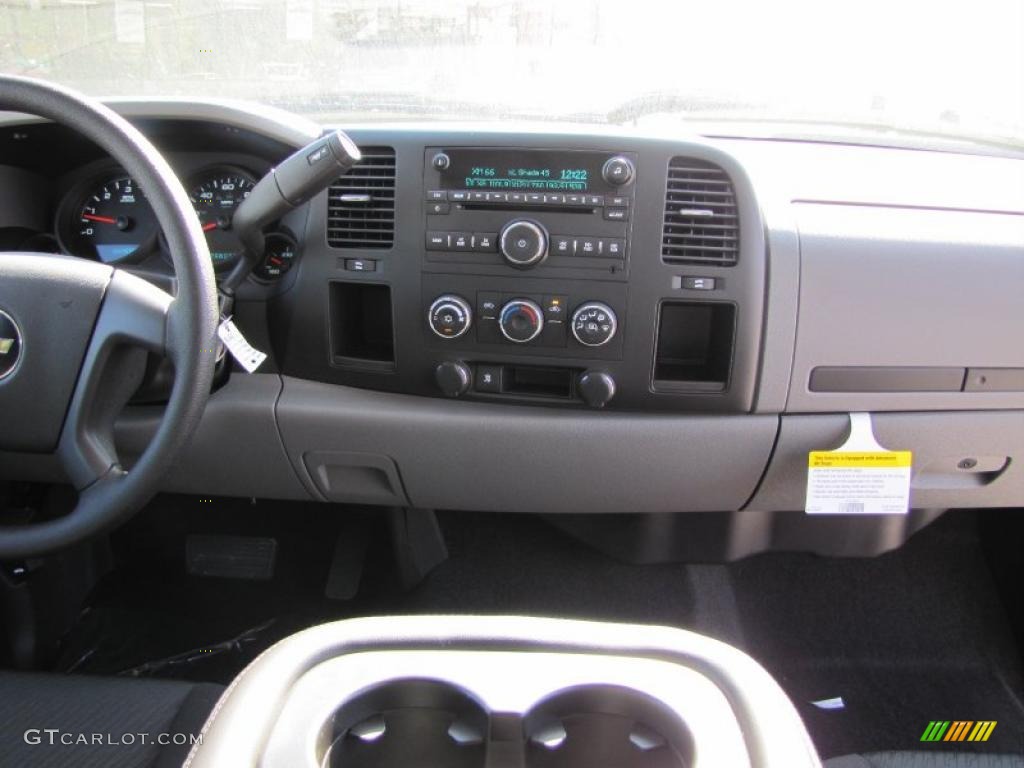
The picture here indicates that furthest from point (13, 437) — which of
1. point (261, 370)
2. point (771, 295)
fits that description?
point (771, 295)

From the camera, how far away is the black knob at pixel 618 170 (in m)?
1.46

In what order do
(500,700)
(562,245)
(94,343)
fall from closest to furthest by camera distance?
(500,700) < (94,343) < (562,245)

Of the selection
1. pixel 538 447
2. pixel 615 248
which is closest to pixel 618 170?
pixel 615 248

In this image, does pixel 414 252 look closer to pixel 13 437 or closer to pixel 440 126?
pixel 440 126

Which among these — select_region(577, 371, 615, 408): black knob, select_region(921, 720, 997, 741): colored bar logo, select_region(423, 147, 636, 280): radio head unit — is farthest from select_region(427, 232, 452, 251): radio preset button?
select_region(921, 720, 997, 741): colored bar logo

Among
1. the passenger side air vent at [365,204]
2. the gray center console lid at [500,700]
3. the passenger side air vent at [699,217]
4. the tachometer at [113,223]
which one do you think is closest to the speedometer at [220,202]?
the tachometer at [113,223]

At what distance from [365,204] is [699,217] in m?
0.61

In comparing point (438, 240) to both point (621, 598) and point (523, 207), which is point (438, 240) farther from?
point (621, 598)

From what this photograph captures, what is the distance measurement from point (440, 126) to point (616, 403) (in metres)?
0.60

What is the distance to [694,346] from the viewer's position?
5.37ft

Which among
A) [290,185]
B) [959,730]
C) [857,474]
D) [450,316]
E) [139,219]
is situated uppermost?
[290,185]

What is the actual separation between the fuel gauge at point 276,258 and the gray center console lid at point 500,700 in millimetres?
1047

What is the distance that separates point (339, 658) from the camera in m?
0.73

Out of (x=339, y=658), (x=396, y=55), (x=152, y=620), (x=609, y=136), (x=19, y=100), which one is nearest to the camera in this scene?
(x=339, y=658)
